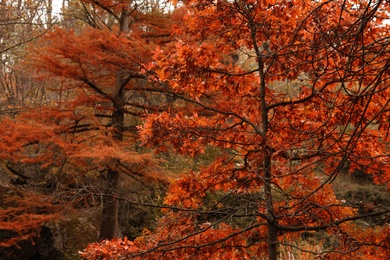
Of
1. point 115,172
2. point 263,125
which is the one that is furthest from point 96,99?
point 263,125

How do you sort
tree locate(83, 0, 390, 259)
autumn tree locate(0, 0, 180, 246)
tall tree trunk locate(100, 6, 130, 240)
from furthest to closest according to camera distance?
tall tree trunk locate(100, 6, 130, 240) < autumn tree locate(0, 0, 180, 246) < tree locate(83, 0, 390, 259)

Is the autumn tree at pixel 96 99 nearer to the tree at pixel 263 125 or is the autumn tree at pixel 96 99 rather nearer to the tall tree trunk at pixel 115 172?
the tall tree trunk at pixel 115 172

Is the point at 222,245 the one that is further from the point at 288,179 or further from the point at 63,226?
the point at 63,226

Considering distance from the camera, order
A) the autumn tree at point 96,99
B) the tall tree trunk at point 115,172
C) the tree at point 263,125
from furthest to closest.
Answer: the tall tree trunk at point 115,172, the autumn tree at point 96,99, the tree at point 263,125

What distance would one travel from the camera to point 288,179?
4234 mm

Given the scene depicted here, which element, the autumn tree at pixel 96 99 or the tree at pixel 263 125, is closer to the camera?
the tree at pixel 263 125

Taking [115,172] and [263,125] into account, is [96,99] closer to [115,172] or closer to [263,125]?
[115,172]

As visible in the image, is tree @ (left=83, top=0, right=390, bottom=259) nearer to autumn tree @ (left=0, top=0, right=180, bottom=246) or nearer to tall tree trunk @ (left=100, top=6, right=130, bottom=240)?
autumn tree @ (left=0, top=0, right=180, bottom=246)

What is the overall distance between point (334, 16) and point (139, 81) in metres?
5.61

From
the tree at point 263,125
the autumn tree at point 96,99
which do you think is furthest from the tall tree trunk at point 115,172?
the tree at point 263,125

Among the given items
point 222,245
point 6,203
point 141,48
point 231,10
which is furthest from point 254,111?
point 6,203

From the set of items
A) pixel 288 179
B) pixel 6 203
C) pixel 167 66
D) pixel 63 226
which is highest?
pixel 167 66

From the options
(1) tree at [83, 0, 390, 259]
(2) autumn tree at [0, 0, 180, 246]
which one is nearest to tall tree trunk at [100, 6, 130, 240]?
(2) autumn tree at [0, 0, 180, 246]

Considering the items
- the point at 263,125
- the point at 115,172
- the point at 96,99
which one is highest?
the point at 96,99
